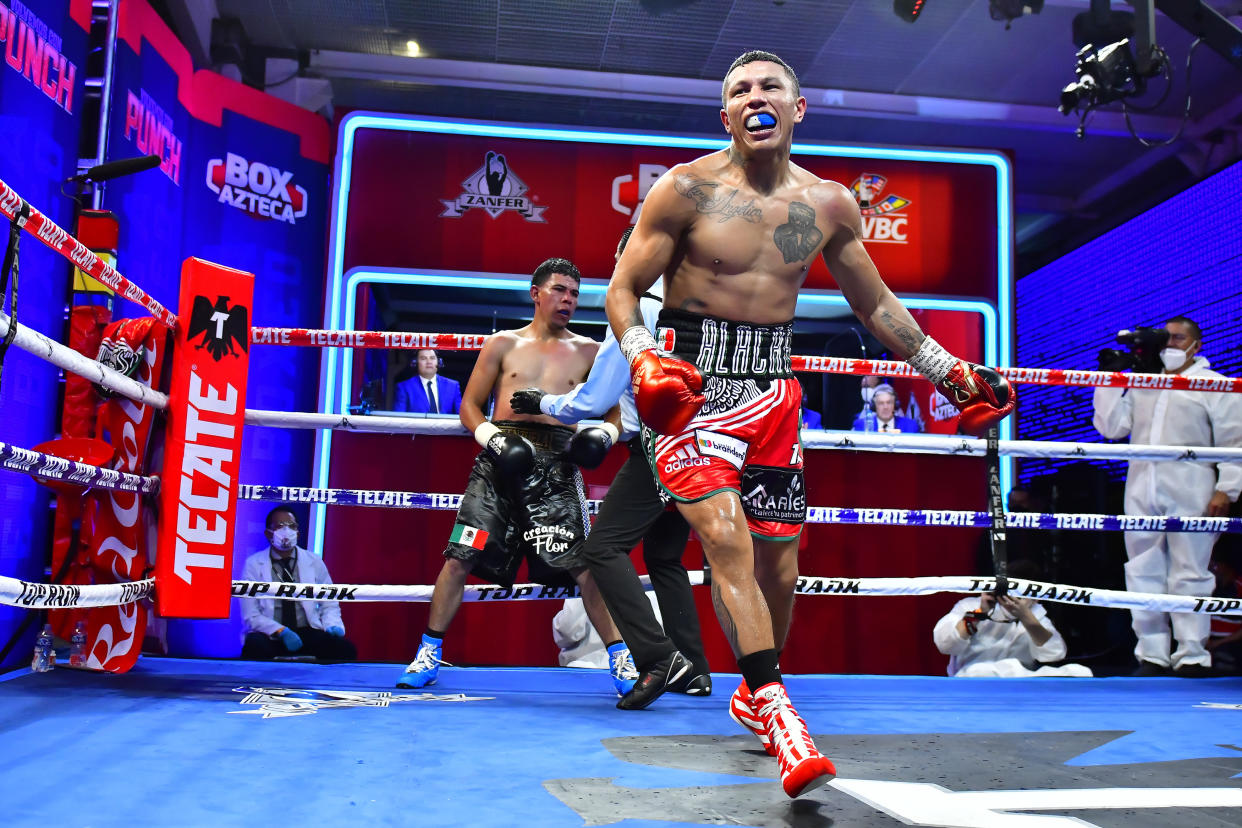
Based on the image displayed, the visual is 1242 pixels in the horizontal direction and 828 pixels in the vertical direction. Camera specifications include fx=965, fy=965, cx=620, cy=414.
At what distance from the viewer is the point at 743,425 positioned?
1.84 metres

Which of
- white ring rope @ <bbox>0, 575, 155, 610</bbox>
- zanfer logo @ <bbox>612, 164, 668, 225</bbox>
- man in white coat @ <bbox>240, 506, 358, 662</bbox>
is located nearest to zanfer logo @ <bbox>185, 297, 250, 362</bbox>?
white ring rope @ <bbox>0, 575, 155, 610</bbox>

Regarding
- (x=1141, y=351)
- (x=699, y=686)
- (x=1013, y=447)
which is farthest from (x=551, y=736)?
(x=1141, y=351)

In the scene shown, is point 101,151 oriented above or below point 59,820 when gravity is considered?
above

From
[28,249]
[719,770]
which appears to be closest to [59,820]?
[719,770]

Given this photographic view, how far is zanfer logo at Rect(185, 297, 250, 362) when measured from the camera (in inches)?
99.3

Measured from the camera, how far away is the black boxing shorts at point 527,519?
9.11 ft

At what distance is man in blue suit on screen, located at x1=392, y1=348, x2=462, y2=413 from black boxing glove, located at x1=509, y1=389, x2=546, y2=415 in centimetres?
321

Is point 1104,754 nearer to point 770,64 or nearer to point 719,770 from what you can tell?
point 719,770

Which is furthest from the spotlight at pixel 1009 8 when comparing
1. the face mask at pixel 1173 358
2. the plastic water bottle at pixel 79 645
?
the plastic water bottle at pixel 79 645

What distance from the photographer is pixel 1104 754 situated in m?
1.82

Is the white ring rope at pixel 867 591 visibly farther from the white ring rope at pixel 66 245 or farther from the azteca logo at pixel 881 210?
the azteca logo at pixel 881 210

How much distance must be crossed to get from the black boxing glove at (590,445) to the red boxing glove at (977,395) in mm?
1057

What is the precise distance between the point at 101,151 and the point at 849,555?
3983 millimetres

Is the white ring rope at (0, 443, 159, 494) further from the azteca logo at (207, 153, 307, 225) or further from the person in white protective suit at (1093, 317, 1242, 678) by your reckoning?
the azteca logo at (207, 153, 307, 225)
